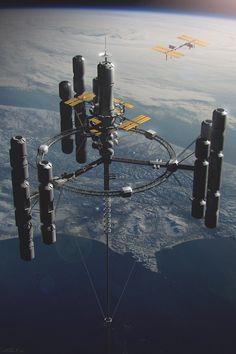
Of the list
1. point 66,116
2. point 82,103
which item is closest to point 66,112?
point 66,116

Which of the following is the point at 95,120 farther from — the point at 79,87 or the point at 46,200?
the point at 79,87

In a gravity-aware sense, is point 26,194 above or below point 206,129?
below

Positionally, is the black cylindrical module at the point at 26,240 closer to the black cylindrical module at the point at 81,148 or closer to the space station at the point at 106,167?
the space station at the point at 106,167

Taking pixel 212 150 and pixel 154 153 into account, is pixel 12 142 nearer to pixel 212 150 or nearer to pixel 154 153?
pixel 212 150

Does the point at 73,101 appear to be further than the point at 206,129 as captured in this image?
Yes

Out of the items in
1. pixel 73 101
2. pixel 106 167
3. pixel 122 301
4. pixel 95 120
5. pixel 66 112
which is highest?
pixel 73 101

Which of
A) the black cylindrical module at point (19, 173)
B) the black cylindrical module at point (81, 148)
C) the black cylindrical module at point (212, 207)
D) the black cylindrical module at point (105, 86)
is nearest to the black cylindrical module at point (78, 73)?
the black cylindrical module at point (81, 148)
